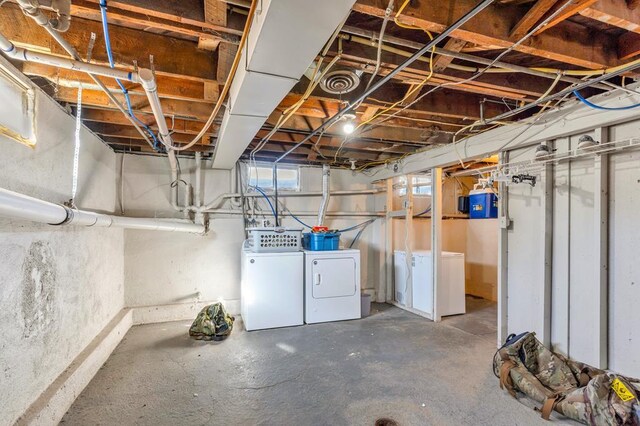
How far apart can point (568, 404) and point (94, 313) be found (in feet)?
11.5

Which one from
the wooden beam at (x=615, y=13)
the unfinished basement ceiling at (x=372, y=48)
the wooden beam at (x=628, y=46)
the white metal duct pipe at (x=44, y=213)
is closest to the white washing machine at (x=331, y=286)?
the unfinished basement ceiling at (x=372, y=48)

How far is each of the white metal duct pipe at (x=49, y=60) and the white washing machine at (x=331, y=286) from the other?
2540mm

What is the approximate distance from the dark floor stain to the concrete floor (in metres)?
0.62

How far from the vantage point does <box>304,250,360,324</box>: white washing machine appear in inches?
141

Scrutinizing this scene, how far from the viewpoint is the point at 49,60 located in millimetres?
1395

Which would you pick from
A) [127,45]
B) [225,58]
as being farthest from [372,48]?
[127,45]

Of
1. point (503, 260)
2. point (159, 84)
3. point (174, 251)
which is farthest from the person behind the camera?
point (174, 251)

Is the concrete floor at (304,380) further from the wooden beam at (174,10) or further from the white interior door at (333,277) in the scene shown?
the wooden beam at (174,10)

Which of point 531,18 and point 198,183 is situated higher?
point 531,18

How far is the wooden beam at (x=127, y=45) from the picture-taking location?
60.1 inches

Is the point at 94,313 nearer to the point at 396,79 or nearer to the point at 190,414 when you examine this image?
the point at 190,414

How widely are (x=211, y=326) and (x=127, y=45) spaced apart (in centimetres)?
251

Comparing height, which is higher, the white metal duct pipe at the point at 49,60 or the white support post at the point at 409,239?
the white metal duct pipe at the point at 49,60

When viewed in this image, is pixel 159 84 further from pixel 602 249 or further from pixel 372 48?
pixel 602 249
